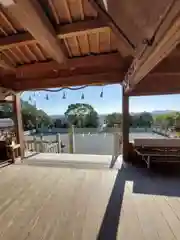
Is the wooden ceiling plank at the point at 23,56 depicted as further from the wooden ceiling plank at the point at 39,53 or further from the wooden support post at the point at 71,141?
the wooden support post at the point at 71,141

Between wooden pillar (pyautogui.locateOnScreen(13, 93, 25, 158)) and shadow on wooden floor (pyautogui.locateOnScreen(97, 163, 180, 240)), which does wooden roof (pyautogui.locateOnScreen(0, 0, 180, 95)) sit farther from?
shadow on wooden floor (pyautogui.locateOnScreen(97, 163, 180, 240))

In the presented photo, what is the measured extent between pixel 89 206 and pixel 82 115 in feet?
26.9

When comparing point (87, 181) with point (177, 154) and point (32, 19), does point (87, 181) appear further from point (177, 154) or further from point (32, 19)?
point (32, 19)

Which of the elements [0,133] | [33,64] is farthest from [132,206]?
[0,133]

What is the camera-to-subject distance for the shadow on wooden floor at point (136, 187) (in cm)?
229

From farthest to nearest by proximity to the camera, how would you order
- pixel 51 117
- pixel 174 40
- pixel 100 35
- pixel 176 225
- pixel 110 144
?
pixel 51 117 → pixel 110 144 → pixel 100 35 → pixel 176 225 → pixel 174 40

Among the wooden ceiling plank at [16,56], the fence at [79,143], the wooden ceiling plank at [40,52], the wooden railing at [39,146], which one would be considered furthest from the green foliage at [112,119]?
the wooden ceiling plank at [16,56]

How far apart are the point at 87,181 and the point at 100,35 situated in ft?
9.43

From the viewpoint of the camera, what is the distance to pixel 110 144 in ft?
24.5

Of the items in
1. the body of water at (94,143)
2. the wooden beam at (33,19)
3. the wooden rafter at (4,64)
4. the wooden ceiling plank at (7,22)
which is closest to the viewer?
the wooden beam at (33,19)

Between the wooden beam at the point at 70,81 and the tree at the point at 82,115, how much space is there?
428cm

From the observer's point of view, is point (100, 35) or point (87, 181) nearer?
point (100, 35)

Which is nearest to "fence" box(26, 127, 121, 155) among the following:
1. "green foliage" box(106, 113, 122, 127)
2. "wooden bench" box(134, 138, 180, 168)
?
"green foliage" box(106, 113, 122, 127)

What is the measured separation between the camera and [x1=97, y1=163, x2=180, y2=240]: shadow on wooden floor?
2.29 metres
